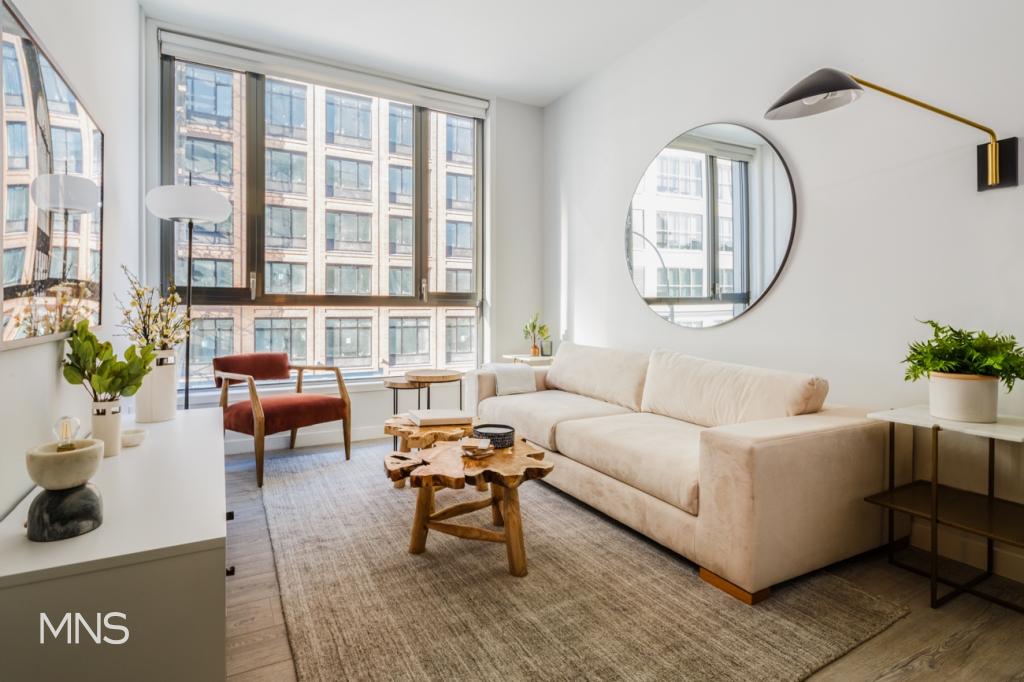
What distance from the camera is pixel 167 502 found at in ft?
4.49

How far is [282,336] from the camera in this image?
4.11 m

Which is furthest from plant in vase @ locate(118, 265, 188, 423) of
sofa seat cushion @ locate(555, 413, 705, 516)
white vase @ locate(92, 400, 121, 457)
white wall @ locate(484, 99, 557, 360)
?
white wall @ locate(484, 99, 557, 360)

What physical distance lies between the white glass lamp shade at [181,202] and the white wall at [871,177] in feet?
9.52

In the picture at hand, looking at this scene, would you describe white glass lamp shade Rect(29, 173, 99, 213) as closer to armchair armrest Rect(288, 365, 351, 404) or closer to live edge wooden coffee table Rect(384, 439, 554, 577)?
live edge wooden coffee table Rect(384, 439, 554, 577)

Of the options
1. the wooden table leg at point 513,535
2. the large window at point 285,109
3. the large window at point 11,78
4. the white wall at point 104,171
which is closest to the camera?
the large window at point 11,78

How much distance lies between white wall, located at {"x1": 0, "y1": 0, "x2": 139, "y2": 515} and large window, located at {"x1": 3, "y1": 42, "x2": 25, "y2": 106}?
0.55 ft

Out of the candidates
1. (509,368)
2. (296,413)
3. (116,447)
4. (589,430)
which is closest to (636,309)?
(509,368)

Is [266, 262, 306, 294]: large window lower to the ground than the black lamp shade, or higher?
lower

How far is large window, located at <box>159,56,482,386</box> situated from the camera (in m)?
3.81

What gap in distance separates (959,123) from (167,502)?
3118 millimetres

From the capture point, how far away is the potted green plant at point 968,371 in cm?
177

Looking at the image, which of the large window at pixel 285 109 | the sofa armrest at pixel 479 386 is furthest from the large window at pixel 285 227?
the sofa armrest at pixel 479 386

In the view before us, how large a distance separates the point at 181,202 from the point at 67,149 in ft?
4.40

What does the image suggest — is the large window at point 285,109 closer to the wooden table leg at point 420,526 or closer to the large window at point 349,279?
the large window at point 349,279
